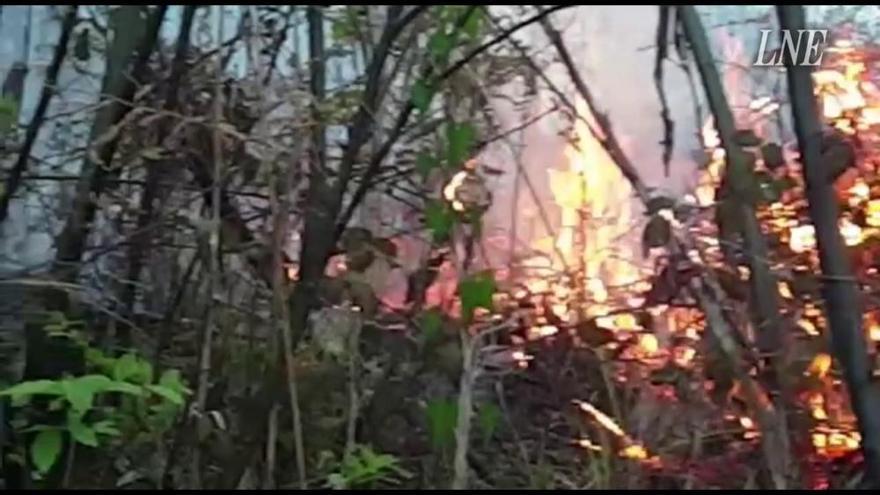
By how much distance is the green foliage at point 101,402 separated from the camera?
1627 millimetres

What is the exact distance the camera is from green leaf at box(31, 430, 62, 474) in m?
1.71

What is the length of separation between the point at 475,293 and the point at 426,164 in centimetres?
18

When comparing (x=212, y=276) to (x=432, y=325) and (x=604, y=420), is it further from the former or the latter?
(x=604, y=420)

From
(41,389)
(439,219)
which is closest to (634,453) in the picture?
(439,219)

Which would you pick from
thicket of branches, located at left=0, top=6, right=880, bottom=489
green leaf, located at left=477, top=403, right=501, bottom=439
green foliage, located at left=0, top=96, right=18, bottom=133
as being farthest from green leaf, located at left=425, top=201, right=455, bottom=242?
green foliage, located at left=0, top=96, right=18, bottom=133

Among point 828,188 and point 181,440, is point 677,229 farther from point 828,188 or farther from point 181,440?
point 181,440

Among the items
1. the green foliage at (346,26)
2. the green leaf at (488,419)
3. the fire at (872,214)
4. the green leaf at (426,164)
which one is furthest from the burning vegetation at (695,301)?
the green foliage at (346,26)

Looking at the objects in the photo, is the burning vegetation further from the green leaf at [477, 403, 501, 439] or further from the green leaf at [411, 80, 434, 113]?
the green leaf at [411, 80, 434, 113]

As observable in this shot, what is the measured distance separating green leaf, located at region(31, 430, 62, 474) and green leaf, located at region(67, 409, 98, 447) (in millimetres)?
20

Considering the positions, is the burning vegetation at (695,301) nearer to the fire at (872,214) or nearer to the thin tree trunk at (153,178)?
the fire at (872,214)

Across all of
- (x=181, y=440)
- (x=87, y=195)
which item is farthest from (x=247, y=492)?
(x=87, y=195)

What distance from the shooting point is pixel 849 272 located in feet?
Result: 5.61

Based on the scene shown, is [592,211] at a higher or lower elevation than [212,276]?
higher

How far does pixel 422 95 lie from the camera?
1.83 metres
